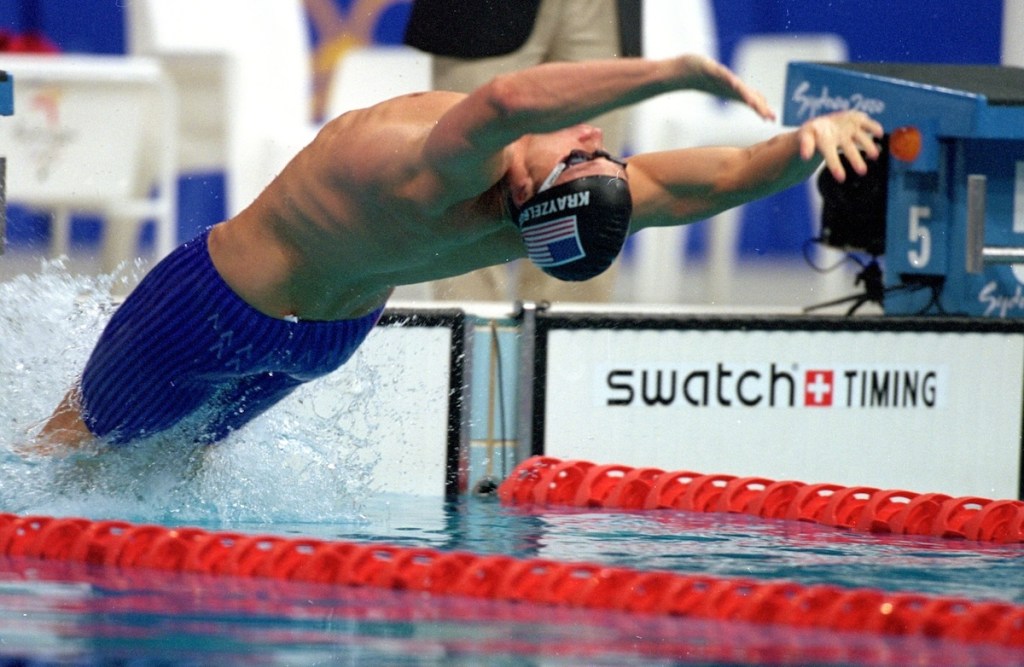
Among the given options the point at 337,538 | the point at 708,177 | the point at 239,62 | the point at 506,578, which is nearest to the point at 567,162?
the point at 708,177

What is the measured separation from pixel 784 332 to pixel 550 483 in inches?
34.0

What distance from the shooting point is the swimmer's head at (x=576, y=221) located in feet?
10.4

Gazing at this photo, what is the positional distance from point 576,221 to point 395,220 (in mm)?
430

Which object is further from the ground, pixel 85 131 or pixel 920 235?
pixel 85 131

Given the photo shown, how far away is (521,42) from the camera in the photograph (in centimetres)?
543

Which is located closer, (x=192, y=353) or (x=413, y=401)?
(x=192, y=353)

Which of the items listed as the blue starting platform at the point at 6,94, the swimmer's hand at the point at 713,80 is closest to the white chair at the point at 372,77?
the blue starting platform at the point at 6,94

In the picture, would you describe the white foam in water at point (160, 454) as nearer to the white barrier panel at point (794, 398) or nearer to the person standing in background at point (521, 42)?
the white barrier panel at point (794, 398)

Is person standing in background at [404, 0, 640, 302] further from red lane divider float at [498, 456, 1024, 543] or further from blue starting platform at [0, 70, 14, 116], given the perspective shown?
blue starting platform at [0, 70, 14, 116]

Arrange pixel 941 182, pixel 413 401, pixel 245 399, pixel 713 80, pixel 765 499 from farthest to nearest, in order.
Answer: pixel 941 182 → pixel 413 401 → pixel 765 499 → pixel 245 399 → pixel 713 80

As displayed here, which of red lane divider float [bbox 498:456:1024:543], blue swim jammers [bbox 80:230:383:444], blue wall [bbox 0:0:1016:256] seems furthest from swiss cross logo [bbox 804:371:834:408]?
blue wall [bbox 0:0:1016:256]

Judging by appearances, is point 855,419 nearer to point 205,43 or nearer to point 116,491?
point 116,491

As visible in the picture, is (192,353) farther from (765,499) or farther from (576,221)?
(765,499)

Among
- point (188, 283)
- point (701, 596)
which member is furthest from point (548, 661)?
point (188, 283)
